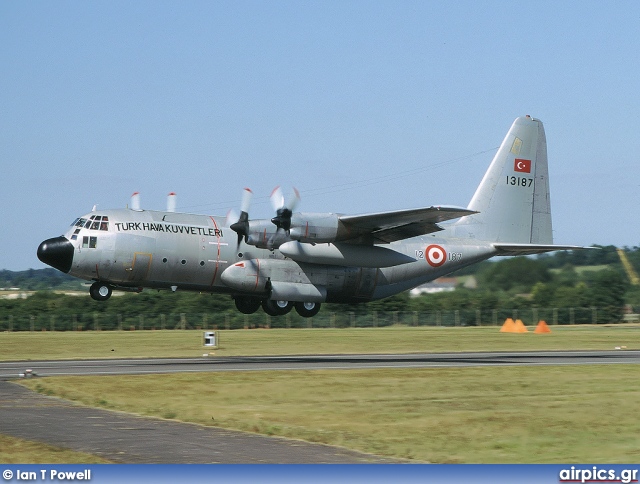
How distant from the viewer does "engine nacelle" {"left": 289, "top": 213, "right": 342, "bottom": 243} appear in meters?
35.0

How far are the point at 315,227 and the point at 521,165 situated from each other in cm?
1366

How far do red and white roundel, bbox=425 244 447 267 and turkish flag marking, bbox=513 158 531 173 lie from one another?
6418 millimetres

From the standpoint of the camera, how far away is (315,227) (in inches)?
1387

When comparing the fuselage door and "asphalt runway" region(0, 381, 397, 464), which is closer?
"asphalt runway" region(0, 381, 397, 464)

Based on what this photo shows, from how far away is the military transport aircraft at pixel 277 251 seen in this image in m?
34.6

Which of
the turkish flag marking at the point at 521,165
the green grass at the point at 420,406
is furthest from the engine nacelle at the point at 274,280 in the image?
the turkish flag marking at the point at 521,165

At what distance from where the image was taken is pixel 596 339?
173ft

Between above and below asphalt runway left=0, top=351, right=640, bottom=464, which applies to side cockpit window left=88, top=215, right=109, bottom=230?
above

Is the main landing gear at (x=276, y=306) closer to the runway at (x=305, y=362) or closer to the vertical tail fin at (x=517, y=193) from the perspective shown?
the runway at (x=305, y=362)

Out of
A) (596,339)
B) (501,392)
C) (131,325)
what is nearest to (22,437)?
(501,392)

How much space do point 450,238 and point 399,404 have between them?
64.3 ft

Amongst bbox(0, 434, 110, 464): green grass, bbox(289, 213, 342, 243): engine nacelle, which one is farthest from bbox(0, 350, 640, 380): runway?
bbox(0, 434, 110, 464): green grass

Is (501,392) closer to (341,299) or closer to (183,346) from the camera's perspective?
(341,299)

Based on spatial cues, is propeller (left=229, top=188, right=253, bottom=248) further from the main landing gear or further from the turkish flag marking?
the turkish flag marking
